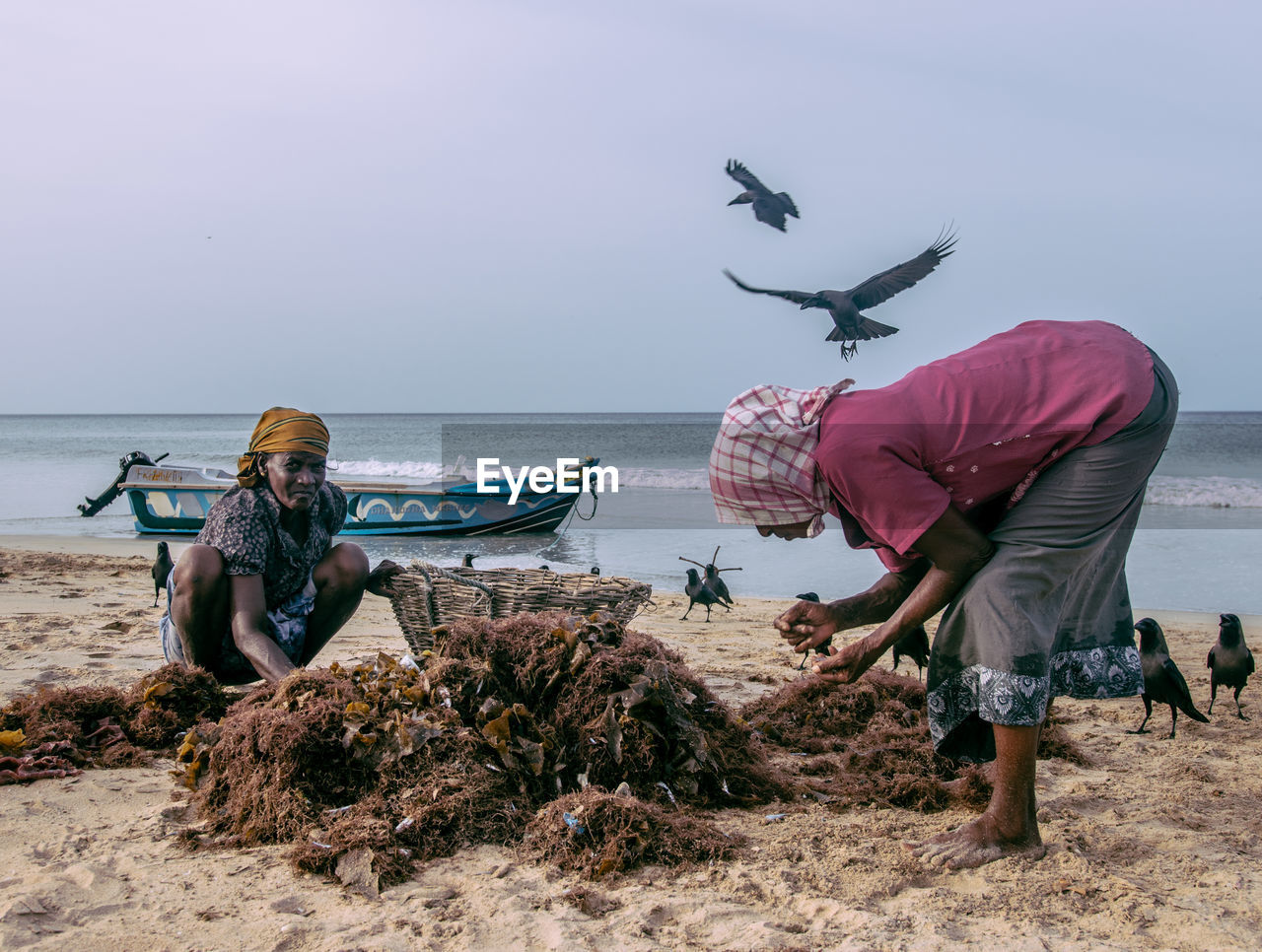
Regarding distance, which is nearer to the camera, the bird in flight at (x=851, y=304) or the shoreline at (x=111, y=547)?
the bird in flight at (x=851, y=304)

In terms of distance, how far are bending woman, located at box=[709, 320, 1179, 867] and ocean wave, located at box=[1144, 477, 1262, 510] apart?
15105mm

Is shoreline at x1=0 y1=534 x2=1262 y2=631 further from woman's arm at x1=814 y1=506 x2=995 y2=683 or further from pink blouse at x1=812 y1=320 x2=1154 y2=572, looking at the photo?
pink blouse at x1=812 y1=320 x2=1154 y2=572

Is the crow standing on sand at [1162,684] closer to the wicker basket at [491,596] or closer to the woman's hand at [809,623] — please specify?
the woman's hand at [809,623]

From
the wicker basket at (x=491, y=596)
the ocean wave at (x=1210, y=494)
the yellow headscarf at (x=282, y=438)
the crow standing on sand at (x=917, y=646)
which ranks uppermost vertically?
the yellow headscarf at (x=282, y=438)

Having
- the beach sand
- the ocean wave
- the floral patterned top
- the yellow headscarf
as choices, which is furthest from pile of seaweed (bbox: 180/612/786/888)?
the ocean wave

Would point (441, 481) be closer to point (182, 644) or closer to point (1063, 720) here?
point (182, 644)

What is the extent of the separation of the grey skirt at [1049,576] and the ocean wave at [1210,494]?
14997 millimetres

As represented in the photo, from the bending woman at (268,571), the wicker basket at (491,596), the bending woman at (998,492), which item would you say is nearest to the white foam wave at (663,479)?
the wicker basket at (491,596)

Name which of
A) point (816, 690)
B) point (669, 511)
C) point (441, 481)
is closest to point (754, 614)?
point (816, 690)

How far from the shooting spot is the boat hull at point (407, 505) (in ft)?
37.0

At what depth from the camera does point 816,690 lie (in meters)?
3.81

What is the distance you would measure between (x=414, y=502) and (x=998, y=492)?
9.69 m

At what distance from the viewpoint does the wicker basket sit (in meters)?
3.62

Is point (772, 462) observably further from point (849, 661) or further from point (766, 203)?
point (766, 203)
